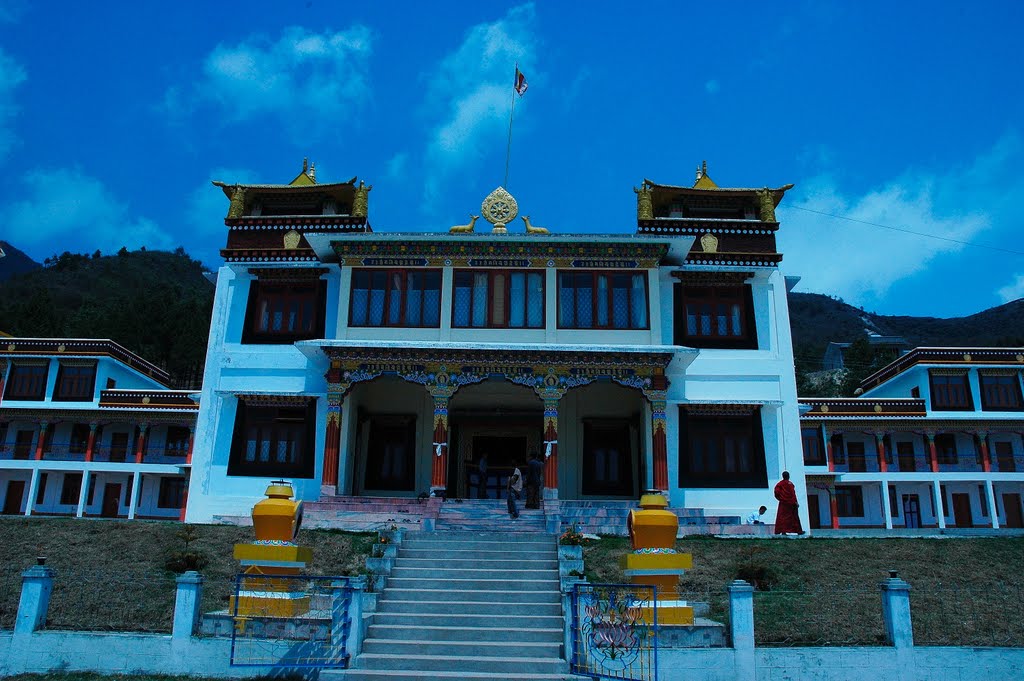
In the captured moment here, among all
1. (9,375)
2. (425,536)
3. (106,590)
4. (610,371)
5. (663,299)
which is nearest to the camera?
(106,590)

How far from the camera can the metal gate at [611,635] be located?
9.23 m

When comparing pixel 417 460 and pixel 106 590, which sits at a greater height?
pixel 417 460

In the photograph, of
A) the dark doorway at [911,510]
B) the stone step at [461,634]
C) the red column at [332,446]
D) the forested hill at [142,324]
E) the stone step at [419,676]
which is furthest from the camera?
the forested hill at [142,324]

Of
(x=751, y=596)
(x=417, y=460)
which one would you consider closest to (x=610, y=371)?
(x=417, y=460)

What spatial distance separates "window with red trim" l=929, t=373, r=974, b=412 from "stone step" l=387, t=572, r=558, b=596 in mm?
30081

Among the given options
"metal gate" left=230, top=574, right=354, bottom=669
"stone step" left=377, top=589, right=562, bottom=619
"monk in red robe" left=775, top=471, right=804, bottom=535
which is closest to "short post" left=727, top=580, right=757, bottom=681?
"stone step" left=377, top=589, right=562, bottom=619

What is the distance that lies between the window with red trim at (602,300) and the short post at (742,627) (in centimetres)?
1127

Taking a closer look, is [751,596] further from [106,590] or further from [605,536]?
[106,590]

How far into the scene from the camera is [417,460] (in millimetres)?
22422

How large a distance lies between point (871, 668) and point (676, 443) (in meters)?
11.0

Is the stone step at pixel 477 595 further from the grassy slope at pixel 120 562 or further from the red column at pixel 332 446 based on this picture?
the red column at pixel 332 446

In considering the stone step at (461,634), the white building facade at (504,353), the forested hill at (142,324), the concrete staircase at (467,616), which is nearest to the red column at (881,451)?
the white building facade at (504,353)

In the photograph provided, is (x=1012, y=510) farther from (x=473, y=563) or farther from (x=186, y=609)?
(x=186, y=609)

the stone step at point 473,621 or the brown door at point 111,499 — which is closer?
the stone step at point 473,621
